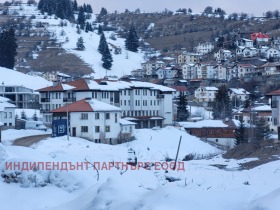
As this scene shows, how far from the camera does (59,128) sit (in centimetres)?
3600

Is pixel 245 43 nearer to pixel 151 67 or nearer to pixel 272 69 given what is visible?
pixel 151 67

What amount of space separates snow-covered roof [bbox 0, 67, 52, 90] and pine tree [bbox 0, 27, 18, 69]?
500 centimetres

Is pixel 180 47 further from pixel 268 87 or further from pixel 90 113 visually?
pixel 90 113

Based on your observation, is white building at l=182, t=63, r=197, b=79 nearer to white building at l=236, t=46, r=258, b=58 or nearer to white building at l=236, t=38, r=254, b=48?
white building at l=236, t=46, r=258, b=58

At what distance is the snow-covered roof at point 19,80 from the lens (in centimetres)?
6825

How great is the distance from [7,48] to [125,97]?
3236cm

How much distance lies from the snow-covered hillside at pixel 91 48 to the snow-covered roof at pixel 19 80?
34716 mm

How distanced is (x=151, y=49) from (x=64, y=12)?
25.3 metres

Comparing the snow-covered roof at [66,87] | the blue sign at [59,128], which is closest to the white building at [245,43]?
the snow-covered roof at [66,87]

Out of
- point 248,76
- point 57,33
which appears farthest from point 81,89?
point 57,33

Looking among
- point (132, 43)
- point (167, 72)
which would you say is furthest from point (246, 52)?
point (132, 43)

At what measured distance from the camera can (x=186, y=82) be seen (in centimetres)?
10238

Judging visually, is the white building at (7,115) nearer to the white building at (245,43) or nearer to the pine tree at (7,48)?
the pine tree at (7,48)

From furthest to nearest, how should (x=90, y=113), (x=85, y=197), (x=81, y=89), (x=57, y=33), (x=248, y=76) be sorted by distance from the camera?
(x=57, y=33), (x=248, y=76), (x=81, y=89), (x=90, y=113), (x=85, y=197)
